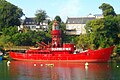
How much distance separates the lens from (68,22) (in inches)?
5669

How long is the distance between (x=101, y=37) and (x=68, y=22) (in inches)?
1781

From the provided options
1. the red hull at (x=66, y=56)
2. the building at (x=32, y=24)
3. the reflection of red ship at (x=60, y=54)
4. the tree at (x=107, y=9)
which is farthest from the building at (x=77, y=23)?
the red hull at (x=66, y=56)

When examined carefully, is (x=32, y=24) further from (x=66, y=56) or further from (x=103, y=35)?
(x=66, y=56)

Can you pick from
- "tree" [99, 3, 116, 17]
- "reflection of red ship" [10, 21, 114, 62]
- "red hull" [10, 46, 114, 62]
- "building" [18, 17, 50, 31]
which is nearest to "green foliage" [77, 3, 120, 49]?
"reflection of red ship" [10, 21, 114, 62]

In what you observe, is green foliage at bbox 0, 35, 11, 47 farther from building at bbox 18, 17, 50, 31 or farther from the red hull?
building at bbox 18, 17, 50, 31

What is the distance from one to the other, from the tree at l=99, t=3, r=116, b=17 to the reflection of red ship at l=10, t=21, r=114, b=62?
31.7 meters

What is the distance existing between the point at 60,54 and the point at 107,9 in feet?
132

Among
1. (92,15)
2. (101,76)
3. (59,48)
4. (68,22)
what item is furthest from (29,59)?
(92,15)

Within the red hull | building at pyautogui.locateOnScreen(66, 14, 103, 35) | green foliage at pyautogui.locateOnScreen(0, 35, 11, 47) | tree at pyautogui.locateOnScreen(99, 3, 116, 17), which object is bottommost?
the red hull

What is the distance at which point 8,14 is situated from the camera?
131 m

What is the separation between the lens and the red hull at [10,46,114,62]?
85.2 metres

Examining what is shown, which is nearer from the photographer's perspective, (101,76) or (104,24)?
(101,76)

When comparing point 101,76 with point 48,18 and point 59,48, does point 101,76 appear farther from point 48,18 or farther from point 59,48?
point 48,18

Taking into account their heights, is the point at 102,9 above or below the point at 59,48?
above
